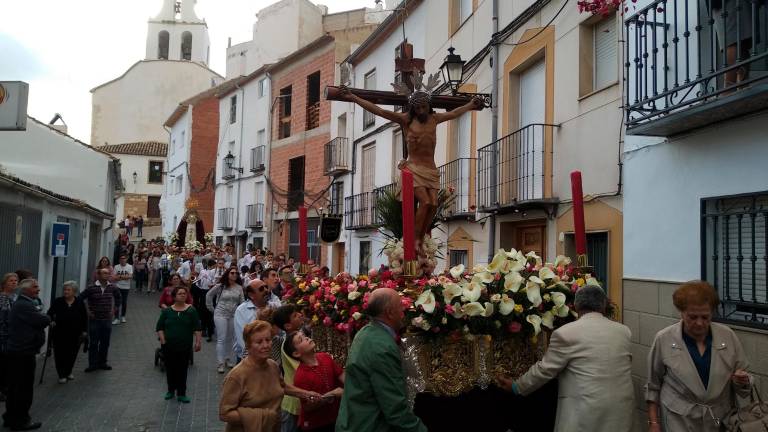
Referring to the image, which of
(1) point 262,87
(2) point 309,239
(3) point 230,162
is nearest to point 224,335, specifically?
(2) point 309,239

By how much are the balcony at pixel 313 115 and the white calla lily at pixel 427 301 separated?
18.8 metres

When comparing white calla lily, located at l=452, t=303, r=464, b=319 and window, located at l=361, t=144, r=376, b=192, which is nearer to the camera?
white calla lily, located at l=452, t=303, r=464, b=319

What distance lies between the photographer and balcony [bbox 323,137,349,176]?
62.5 feet

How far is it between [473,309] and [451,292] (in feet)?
0.54

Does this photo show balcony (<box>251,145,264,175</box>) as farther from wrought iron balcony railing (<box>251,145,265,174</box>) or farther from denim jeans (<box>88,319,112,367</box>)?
denim jeans (<box>88,319,112,367</box>)

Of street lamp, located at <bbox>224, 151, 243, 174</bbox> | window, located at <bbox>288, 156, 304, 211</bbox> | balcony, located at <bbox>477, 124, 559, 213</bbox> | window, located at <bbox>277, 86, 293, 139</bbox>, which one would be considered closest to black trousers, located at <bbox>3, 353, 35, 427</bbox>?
balcony, located at <bbox>477, 124, 559, 213</bbox>

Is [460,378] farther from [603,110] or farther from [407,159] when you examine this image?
[603,110]

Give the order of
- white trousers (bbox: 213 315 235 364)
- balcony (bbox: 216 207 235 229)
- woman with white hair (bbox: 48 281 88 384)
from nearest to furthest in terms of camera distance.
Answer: woman with white hair (bbox: 48 281 88 384)
white trousers (bbox: 213 315 235 364)
balcony (bbox: 216 207 235 229)

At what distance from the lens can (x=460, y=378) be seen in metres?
3.87

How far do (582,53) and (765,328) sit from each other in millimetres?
4315

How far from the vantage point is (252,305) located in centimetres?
729

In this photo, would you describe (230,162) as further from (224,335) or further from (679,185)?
(679,185)

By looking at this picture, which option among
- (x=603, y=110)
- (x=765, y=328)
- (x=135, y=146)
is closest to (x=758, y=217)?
(x=765, y=328)

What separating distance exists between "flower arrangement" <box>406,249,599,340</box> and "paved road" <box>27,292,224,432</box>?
3.52 m
